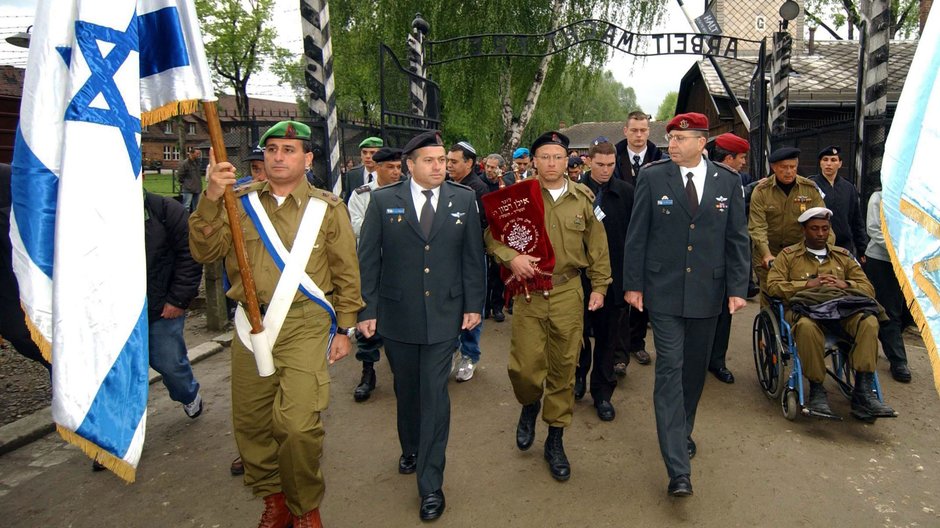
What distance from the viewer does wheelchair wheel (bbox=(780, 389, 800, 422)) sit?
4.60 metres

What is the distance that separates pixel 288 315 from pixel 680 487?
2.36 metres

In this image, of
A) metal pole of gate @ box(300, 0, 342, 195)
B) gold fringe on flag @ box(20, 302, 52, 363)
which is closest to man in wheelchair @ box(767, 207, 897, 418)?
gold fringe on flag @ box(20, 302, 52, 363)

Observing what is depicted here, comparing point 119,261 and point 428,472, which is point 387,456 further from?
point 119,261

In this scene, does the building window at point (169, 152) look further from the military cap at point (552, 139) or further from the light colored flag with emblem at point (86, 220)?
the light colored flag with emblem at point (86, 220)

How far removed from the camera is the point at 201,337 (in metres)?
7.21

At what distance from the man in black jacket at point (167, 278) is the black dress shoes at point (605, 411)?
317 cm

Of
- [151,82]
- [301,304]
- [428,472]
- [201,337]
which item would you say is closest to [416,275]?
[301,304]

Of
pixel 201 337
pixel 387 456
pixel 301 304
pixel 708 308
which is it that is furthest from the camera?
pixel 201 337

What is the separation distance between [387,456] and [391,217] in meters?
1.70

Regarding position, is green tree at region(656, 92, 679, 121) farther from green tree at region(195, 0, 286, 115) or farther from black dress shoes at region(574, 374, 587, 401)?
black dress shoes at region(574, 374, 587, 401)

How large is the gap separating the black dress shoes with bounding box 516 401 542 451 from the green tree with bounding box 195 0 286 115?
34776mm

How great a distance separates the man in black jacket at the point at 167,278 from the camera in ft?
14.2

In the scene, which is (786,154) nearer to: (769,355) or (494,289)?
(769,355)

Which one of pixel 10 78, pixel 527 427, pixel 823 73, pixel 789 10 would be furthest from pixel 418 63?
A: pixel 823 73
